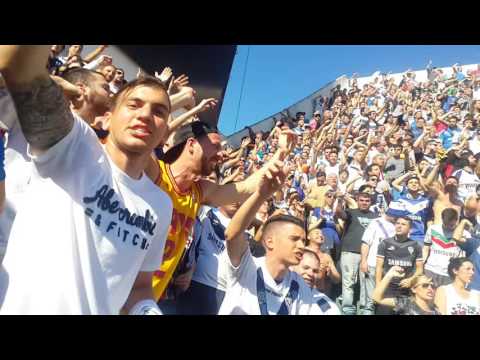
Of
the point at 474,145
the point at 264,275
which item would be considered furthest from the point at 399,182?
the point at 264,275

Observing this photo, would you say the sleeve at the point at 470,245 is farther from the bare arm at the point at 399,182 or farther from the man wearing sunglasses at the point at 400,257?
the bare arm at the point at 399,182

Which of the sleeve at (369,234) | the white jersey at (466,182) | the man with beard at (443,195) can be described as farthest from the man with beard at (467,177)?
the sleeve at (369,234)

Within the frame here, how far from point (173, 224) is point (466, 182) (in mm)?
5597

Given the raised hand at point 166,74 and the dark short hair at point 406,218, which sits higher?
the raised hand at point 166,74

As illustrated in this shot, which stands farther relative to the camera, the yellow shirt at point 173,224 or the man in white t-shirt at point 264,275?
the man in white t-shirt at point 264,275

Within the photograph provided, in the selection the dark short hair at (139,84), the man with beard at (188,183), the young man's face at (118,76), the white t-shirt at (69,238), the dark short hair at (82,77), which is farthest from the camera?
the young man's face at (118,76)

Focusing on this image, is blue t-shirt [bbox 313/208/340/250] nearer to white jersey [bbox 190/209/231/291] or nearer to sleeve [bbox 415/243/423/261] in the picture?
sleeve [bbox 415/243/423/261]

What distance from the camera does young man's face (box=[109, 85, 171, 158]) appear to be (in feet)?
5.47

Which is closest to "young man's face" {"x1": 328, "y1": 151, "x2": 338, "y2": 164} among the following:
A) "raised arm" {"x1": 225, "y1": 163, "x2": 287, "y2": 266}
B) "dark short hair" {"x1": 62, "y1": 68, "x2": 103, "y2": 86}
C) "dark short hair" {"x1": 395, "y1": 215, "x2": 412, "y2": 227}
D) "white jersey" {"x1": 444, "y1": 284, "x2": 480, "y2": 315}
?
"dark short hair" {"x1": 395, "y1": 215, "x2": 412, "y2": 227}

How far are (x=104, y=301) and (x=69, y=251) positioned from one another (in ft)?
0.75

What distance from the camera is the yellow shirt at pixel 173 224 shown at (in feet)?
8.05

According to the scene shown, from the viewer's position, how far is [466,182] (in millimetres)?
6613

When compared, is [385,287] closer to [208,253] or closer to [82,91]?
[208,253]

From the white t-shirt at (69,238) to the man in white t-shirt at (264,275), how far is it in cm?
106
